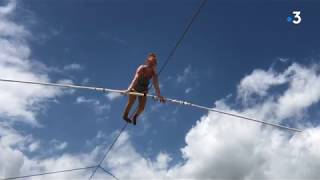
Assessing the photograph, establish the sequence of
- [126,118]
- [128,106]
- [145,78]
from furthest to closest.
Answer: [126,118] → [128,106] → [145,78]

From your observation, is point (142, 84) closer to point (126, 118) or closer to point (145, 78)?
point (145, 78)

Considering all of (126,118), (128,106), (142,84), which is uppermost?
(142,84)

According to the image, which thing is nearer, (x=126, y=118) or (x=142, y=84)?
(x=142, y=84)

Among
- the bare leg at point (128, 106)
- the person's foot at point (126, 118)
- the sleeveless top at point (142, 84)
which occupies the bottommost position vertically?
the person's foot at point (126, 118)

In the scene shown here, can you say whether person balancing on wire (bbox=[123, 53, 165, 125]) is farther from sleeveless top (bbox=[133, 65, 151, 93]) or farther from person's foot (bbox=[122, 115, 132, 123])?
person's foot (bbox=[122, 115, 132, 123])

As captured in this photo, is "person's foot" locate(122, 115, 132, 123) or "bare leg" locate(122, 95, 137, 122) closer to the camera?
"bare leg" locate(122, 95, 137, 122)

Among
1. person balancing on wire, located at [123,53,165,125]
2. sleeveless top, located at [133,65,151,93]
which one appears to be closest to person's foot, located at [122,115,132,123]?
person balancing on wire, located at [123,53,165,125]

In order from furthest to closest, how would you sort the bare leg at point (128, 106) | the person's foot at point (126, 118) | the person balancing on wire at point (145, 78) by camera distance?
1. the person's foot at point (126, 118)
2. the bare leg at point (128, 106)
3. the person balancing on wire at point (145, 78)

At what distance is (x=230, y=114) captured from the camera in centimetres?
1673

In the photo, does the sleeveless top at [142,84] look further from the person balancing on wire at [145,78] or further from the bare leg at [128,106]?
the bare leg at [128,106]

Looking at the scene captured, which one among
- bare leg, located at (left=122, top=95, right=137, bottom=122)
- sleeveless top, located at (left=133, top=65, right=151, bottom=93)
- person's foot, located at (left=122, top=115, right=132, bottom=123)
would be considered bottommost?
person's foot, located at (left=122, top=115, right=132, bottom=123)

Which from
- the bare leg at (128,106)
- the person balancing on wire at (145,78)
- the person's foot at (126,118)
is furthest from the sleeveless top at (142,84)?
the person's foot at (126,118)

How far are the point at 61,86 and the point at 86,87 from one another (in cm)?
71

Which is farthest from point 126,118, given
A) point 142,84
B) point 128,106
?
point 142,84
